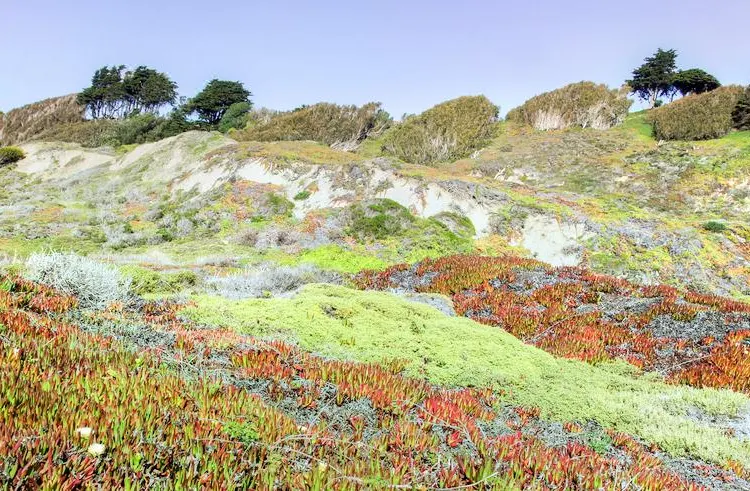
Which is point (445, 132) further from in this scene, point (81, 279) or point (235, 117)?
point (81, 279)

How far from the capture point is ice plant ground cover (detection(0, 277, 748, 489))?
2.65 meters

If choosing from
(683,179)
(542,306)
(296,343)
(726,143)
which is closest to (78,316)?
(296,343)

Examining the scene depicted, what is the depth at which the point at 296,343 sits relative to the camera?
6359 millimetres

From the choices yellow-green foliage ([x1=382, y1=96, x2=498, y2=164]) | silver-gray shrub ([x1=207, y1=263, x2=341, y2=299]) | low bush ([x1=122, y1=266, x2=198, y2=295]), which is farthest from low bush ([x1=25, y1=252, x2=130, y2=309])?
yellow-green foliage ([x1=382, y1=96, x2=498, y2=164])

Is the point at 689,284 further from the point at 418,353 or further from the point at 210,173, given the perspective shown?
the point at 210,173

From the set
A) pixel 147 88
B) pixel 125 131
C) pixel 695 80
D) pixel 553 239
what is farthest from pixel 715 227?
pixel 147 88

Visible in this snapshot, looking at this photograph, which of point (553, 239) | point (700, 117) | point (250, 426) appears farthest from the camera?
point (700, 117)

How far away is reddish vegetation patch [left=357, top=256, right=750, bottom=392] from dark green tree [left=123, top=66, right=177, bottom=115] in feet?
264

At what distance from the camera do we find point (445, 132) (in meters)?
48.8

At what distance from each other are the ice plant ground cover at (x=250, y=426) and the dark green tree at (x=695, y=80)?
A: 6858cm

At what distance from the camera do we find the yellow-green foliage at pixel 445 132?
47625 millimetres

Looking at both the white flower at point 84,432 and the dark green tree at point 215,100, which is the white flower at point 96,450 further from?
the dark green tree at point 215,100

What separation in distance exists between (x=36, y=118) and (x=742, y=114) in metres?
94.1

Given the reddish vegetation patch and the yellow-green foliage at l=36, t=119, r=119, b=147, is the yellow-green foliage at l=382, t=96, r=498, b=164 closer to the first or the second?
the reddish vegetation patch
